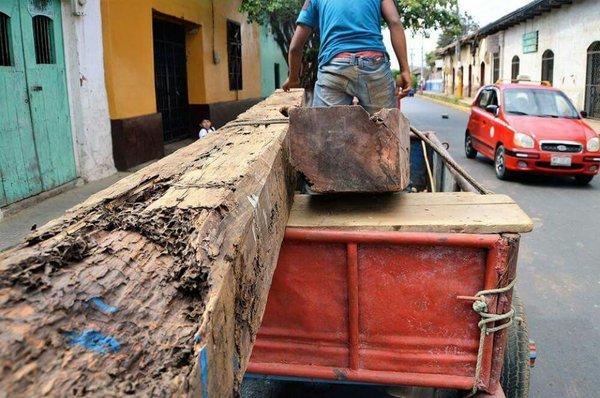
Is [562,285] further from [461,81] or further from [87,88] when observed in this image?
[461,81]

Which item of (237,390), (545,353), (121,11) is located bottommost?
(545,353)

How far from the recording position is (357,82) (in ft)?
12.1

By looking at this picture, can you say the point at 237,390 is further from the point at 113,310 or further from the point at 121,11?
the point at 121,11

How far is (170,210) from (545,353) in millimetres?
3094

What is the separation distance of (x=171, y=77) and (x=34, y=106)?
5.91 m

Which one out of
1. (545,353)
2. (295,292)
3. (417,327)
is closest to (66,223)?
(295,292)

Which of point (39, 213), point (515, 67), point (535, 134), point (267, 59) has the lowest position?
point (39, 213)

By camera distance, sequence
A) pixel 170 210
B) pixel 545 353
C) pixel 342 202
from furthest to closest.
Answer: pixel 545 353, pixel 342 202, pixel 170 210

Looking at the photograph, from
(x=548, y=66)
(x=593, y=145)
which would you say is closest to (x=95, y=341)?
(x=593, y=145)

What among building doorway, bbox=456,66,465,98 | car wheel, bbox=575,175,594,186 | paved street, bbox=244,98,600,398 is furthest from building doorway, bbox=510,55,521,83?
paved street, bbox=244,98,600,398

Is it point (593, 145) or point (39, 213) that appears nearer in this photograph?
point (39, 213)

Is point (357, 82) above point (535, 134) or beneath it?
above

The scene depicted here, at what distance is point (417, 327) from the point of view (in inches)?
88.2

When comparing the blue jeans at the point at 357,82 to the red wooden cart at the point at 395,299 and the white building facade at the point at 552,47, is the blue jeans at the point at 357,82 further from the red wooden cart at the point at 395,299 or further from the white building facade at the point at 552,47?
the white building facade at the point at 552,47
